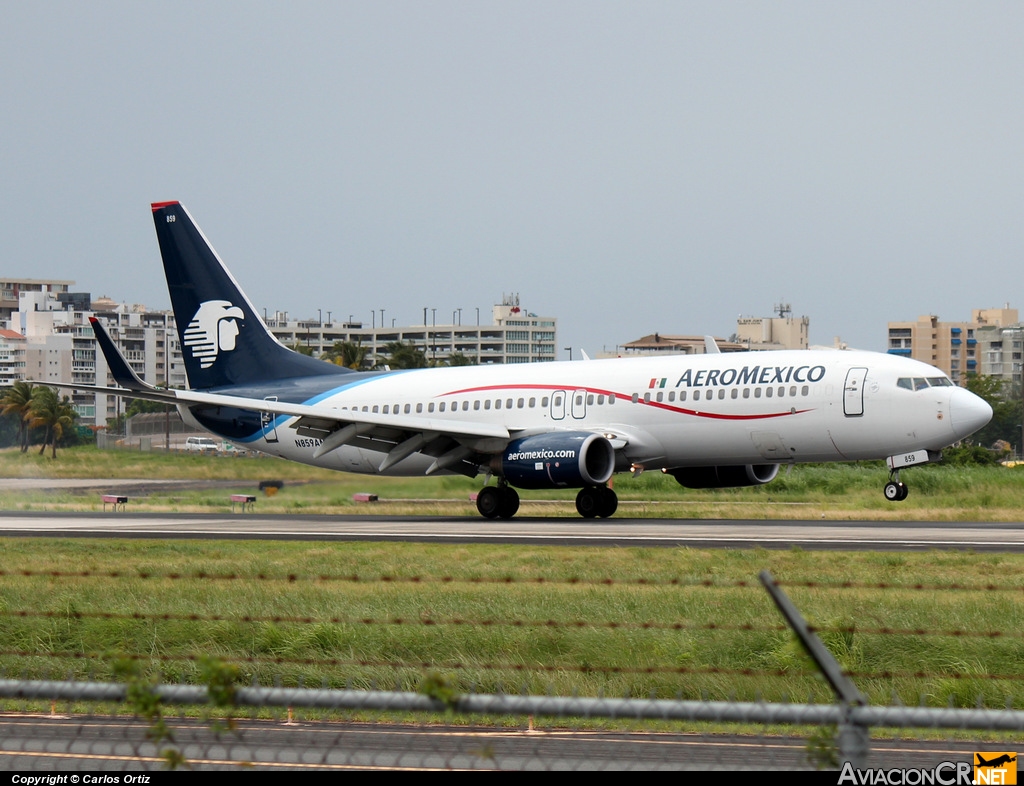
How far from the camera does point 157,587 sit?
1658 centimetres

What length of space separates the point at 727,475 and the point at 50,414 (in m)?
82.1

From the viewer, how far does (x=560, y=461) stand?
30344 millimetres

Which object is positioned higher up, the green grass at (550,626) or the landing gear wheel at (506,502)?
the green grass at (550,626)

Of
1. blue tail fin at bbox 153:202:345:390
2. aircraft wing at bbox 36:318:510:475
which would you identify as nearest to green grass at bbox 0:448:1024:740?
aircraft wing at bbox 36:318:510:475

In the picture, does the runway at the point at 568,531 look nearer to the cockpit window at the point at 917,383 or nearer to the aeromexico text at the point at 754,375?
the cockpit window at the point at 917,383

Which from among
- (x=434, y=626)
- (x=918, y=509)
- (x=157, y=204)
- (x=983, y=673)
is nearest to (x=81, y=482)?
(x=157, y=204)

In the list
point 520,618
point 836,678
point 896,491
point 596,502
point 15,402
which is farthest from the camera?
point 15,402

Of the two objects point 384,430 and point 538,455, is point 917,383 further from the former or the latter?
point 384,430

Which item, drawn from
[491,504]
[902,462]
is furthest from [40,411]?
[902,462]

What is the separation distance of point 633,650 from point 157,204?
30.8m

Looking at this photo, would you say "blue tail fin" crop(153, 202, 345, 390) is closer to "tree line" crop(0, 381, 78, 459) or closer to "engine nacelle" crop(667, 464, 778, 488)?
"engine nacelle" crop(667, 464, 778, 488)

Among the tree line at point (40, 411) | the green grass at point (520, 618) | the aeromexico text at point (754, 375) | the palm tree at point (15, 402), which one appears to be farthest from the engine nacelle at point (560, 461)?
the palm tree at point (15, 402)

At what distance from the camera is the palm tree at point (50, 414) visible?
10188 centimetres

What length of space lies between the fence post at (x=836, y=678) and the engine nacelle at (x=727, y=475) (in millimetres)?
27858
